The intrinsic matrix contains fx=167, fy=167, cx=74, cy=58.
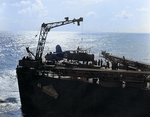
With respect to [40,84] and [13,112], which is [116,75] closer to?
[40,84]

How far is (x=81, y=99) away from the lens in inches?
1194

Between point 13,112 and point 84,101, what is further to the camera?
point 13,112

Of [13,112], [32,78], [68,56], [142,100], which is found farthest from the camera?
[68,56]

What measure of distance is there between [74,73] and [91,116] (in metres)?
8.38

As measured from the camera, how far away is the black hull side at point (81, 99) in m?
29.5

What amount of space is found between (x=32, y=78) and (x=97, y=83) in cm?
1209

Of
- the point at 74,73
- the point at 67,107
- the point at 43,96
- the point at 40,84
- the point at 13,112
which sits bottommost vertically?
the point at 13,112

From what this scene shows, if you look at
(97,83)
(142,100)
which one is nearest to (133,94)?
(142,100)

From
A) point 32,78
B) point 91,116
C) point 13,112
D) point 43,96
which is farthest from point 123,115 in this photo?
point 13,112

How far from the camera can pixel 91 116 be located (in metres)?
30.3

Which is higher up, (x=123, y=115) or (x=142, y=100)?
(x=142, y=100)

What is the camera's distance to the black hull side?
2948 cm

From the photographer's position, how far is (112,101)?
29859 mm

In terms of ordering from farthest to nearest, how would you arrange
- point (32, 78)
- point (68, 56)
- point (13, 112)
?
1. point (68, 56)
2. point (13, 112)
3. point (32, 78)
